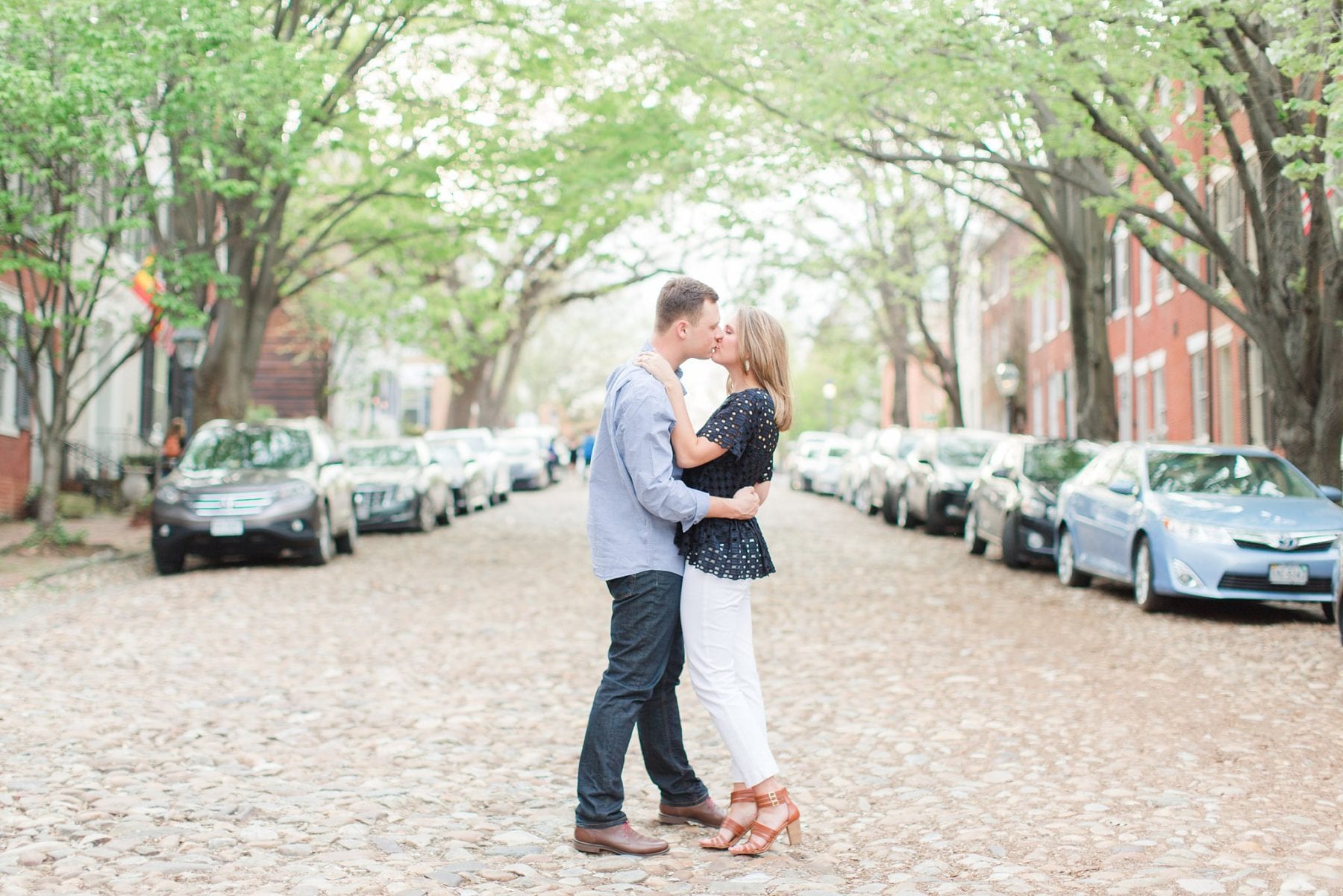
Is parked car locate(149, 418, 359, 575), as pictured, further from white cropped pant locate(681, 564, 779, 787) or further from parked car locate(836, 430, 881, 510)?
parked car locate(836, 430, 881, 510)

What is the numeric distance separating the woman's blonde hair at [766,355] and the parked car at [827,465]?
106 ft

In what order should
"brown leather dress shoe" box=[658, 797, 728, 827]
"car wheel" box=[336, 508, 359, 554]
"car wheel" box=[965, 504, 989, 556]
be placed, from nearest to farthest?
1. "brown leather dress shoe" box=[658, 797, 728, 827]
2. "car wheel" box=[336, 508, 359, 554]
3. "car wheel" box=[965, 504, 989, 556]

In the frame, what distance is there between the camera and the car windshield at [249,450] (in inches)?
642

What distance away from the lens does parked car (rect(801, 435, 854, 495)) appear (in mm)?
38969

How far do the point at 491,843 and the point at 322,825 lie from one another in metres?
0.71

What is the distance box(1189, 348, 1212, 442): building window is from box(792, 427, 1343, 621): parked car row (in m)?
10.4

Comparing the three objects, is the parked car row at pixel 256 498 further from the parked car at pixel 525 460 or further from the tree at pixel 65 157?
the parked car at pixel 525 460

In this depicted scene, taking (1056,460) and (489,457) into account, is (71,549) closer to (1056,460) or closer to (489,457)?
(1056,460)

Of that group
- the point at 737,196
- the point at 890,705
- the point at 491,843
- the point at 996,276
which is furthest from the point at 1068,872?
the point at 996,276

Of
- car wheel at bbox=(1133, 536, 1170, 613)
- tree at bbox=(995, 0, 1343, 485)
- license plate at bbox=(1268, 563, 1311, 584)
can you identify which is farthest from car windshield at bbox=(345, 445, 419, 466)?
license plate at bbox=(1268, 563, 1311, 584)

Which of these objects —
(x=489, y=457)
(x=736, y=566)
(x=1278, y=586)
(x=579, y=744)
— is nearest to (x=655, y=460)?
(x=736, y=566)

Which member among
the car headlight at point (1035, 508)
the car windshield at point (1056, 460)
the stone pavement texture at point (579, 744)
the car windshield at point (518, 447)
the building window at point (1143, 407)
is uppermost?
the building window at point (1143, 407)

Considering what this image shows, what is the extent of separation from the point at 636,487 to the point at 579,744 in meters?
2.81

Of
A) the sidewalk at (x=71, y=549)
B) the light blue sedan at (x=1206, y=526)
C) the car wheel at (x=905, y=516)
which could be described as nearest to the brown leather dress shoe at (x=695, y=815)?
the light blue sedan at (x=1206, y=526)
